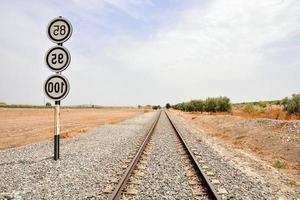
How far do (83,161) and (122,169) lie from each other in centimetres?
172

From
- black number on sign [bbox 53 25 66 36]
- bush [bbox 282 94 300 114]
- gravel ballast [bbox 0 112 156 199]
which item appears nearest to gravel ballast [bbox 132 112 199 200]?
gravel ballast [bbox 0 112 156 199]

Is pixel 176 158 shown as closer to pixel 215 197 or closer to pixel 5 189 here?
pixel 215 197

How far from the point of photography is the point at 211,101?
212 feet

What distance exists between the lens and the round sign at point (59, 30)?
986cm

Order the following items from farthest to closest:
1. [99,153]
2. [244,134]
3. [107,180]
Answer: [244,134] → [99,153] → [107,180]

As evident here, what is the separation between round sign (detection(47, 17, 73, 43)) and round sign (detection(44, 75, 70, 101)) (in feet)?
3.53

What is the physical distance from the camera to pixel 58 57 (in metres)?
9.78

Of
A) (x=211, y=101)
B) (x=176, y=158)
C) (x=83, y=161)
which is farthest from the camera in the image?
(x=211, y=101)

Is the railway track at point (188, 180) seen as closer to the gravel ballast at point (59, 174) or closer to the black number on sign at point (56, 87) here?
the gravel ballast at point (59, 174)

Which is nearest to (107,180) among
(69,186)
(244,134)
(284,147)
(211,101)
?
(69,186)

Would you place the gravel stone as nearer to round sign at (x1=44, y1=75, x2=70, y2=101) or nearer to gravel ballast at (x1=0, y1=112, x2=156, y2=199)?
gravel ballast at (x1=0, y1=112, x2=156, y2=199)

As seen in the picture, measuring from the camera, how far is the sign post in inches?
381

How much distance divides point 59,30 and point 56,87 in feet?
5.28

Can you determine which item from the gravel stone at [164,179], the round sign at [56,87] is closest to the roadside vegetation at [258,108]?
the gravel stone at [164,179]
